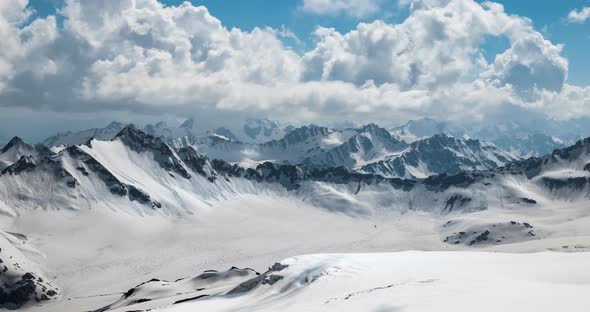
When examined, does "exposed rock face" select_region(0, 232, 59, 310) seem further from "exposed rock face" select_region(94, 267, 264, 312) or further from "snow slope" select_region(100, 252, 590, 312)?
"snow slope" select_region(100, 252, 590, 312)

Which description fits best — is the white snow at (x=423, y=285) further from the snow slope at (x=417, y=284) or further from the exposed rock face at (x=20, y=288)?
the exposed rock face at (x=20, y=288)

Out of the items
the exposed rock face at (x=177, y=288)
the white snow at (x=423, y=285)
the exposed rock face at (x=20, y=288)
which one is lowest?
the white snow at (x=423, y=285)

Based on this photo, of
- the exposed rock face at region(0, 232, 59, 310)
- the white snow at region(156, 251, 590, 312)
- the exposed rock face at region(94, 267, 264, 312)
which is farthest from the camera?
the exposed rock face at region(0, 232, 59, 310)

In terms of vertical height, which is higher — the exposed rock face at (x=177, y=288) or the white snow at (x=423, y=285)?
the exposed rock face at (x=177, y=288)

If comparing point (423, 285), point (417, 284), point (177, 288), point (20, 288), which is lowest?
point (423, 285)

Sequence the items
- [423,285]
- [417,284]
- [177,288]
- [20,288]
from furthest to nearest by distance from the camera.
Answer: [20,288]
[177,288]
[417,284]
[423,285]

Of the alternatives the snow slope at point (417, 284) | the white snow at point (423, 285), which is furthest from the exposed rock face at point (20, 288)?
the white snow at point (423, 285)

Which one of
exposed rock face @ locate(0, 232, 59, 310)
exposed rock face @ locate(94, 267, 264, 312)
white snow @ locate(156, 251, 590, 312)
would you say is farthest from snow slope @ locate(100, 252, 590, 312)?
exposed rock face @ locate(0, 232, 59, 310)

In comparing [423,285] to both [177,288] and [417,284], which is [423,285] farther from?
[177,288]

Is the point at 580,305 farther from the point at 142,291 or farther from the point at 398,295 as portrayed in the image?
the point at 142,291

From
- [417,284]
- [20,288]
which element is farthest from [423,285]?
[20,288]

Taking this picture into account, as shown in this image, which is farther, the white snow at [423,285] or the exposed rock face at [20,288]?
the exposed rock face at [20,288]

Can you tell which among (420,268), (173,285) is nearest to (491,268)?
(420,268)

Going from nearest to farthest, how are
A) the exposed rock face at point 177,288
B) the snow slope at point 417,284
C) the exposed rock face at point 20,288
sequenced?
the snow slope at point 417,284 → the exposed rock face at point 177,288 → the exposed rock face at point 20,288
